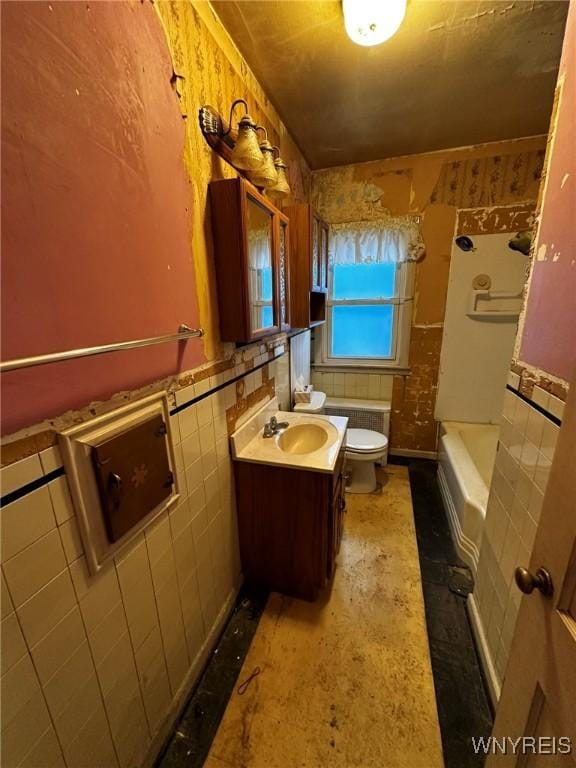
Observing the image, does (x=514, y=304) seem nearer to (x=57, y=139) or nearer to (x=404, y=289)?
(x=404, y=289)

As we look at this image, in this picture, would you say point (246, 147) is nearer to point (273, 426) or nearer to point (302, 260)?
point (302, 260)

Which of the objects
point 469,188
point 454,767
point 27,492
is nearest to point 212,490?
point 27,492

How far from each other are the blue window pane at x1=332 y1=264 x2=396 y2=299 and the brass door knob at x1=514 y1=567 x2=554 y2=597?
2.32 m

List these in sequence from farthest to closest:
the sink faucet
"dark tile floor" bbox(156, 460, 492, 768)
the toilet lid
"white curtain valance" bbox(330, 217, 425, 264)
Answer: "white curtain valance" bbox(330, 217, 425, 264), the toilet lid, the sink faucet, "dark tile floor" bbox(156, 460, 492, 768)

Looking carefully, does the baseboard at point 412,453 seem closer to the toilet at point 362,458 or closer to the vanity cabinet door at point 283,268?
the toilet at point 362,458

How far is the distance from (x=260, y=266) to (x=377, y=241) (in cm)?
155

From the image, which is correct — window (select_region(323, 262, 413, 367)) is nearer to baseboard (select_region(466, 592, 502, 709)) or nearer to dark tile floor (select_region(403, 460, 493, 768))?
dark tile floor (select_region(403, 460, 493, 768))

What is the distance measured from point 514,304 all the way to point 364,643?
243 cm

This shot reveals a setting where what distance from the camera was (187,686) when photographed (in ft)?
3.76

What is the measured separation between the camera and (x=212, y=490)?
1255 mm

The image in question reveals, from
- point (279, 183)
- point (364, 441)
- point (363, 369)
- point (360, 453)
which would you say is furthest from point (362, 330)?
point (279, 183)

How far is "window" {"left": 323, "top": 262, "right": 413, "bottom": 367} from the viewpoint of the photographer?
8.46 feet

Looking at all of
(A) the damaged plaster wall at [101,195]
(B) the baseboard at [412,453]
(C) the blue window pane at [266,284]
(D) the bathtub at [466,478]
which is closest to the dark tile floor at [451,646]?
(D) the bathtub at [466,478]

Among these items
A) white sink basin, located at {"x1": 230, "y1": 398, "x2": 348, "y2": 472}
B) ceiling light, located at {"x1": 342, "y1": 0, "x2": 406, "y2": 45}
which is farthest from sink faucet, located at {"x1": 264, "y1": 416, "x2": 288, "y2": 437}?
ceiling light, located at {"x1": 342, "y1": 0, "x2": 406, "y2": 45}
